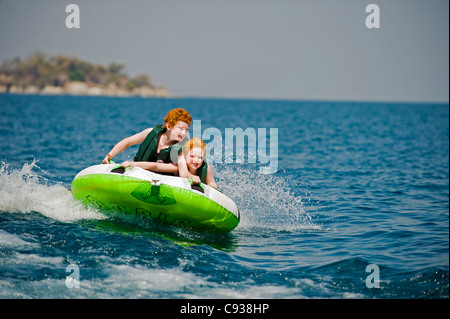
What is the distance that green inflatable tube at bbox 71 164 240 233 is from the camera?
7.49 metres

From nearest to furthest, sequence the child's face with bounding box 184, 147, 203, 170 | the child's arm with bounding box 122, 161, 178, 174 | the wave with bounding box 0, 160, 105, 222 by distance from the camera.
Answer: the child's face with bounding box 184, 147, 203, 170 → the child's arm with bounding box 122, 161, 178, 174 → the wave with bounding box 0, 160, 105, 222

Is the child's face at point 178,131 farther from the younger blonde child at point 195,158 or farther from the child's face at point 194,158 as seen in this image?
the child's face at point 194,158

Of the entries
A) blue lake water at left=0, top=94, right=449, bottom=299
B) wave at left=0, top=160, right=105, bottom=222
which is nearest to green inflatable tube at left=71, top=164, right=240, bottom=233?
blue lake water at left=0, top=94, right=449, bottom=299

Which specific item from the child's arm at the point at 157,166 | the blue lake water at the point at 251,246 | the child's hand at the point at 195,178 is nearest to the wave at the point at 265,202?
the blue lake water at the point at 251,246

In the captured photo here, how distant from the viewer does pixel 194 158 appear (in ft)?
25.8

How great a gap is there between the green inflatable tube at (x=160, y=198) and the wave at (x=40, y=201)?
559 millimetres

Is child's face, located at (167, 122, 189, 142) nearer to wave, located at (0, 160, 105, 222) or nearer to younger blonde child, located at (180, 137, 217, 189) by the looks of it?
younger blonde child, located at (180, 137, 217, 189)

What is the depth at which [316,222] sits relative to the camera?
961 cm

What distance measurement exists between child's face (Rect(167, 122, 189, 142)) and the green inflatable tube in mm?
732
